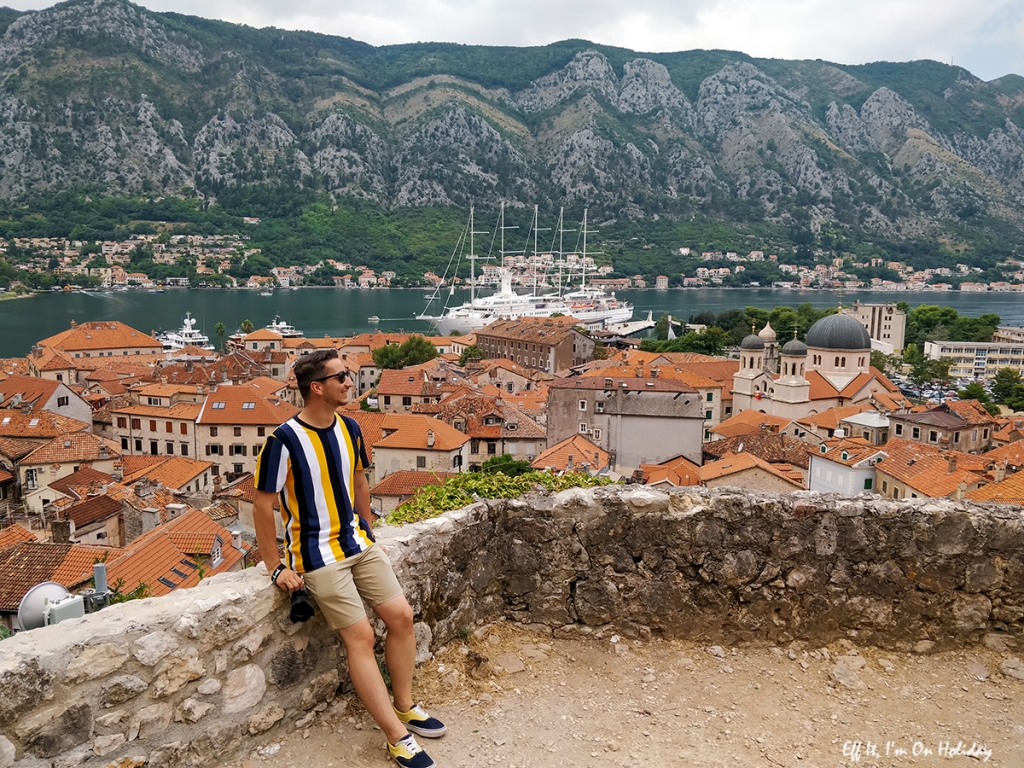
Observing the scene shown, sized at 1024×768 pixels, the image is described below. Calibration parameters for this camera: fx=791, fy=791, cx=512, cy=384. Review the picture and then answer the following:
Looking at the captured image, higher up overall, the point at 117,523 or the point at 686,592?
the point at 686,592

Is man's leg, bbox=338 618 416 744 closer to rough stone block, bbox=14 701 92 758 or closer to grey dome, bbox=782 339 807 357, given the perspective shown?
rough stone block, bbox=14 701 92 758

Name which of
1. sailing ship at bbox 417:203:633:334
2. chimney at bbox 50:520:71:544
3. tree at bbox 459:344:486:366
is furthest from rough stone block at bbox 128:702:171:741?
sailing ship at bbox 417:203:633:334

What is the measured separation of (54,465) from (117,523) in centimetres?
989

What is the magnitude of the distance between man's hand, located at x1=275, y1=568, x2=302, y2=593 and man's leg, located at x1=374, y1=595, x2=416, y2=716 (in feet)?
1.37

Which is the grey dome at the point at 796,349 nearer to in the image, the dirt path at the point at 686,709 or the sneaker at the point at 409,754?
the dirt path at the point at 686,709

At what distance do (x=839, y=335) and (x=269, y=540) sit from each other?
5372 cm

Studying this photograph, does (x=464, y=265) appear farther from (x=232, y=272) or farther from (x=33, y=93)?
(x=33, y=93)

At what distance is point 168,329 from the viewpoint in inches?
4021

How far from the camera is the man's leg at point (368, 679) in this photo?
3.81m

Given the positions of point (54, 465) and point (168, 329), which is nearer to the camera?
point (54, 465)

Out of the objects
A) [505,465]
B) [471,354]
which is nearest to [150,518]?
[505,465]

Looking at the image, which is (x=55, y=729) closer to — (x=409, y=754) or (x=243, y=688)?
(x=243, y=688)

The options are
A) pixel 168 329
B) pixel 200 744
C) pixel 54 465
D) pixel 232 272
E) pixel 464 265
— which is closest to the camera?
pixel 200 744

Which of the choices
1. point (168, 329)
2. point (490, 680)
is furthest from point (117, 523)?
point (168, 329)
